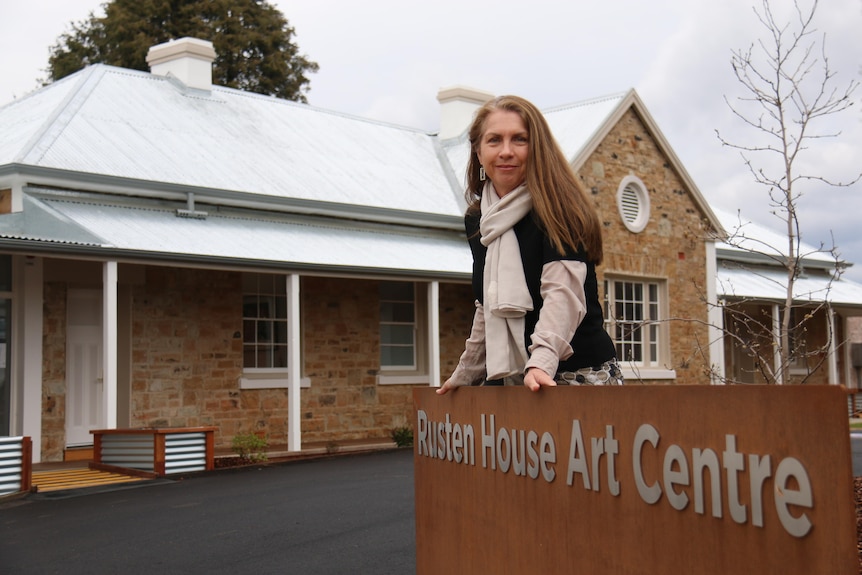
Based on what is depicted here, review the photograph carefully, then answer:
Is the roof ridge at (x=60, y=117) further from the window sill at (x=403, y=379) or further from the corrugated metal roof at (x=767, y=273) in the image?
the corrugated metal roof at (x=767, y=273)

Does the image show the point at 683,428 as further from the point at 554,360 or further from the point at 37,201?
the point at 37,201

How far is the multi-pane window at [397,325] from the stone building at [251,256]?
37 millimetres

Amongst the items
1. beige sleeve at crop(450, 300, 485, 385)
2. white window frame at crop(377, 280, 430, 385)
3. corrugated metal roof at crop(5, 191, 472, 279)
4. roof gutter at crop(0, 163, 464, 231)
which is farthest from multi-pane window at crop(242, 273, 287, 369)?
beige sleeve at crop(450, 300, 485, 385)

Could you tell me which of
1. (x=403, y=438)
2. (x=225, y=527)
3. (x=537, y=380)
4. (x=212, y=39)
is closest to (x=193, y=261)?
(x=403, y=438)

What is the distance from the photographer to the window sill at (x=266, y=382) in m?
14.4

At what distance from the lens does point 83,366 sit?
43.4 ft

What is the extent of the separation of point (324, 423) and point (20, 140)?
562 cm

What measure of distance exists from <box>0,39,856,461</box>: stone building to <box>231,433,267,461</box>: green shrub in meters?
0.54

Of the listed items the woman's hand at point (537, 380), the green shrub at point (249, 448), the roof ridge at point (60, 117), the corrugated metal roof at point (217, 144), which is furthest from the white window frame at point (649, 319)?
the woman's hand at point (537, 380)

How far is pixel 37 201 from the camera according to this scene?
12094 millimetres

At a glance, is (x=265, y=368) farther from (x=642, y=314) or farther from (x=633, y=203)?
(x=633, y=203)

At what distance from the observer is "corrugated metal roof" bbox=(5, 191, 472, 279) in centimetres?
1155

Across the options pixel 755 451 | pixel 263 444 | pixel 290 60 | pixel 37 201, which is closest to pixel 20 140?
pixel 37 201

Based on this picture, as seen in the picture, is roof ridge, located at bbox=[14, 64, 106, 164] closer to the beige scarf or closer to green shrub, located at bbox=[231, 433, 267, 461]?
green shrub, located at bbox=[231, 433, 267, 461]
